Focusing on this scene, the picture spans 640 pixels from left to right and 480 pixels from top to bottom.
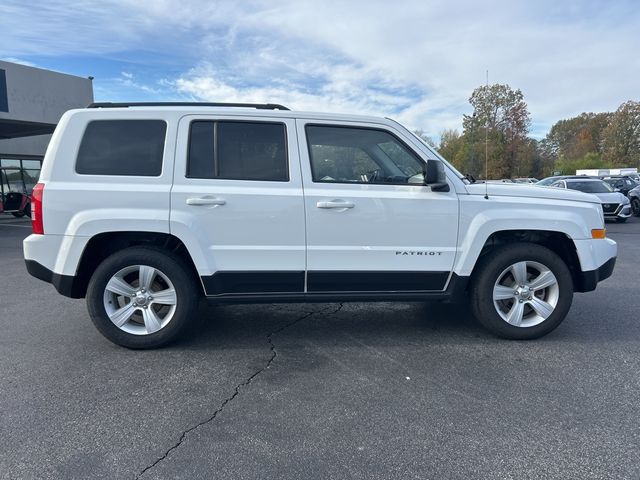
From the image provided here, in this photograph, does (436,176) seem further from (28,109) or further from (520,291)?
(28,109)

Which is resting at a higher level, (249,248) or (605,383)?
(249,248)

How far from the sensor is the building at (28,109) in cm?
1642

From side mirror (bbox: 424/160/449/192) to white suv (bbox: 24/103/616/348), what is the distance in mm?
12

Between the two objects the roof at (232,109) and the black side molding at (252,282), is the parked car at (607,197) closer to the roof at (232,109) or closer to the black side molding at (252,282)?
the roof at (232,109)

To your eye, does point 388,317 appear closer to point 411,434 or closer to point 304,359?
point 304,359

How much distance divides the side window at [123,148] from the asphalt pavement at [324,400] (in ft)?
5.32

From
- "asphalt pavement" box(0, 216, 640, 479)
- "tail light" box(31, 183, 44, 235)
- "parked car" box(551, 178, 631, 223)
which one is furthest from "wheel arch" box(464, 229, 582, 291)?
"parked car" box(551, 178, 631, 223)

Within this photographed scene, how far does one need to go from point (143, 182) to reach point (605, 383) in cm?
401

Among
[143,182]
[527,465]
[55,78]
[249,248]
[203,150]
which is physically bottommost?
[527,465]

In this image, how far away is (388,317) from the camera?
487cm

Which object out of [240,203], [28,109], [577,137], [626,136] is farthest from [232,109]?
[577,137]

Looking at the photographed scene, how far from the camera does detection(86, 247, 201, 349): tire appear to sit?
381cm

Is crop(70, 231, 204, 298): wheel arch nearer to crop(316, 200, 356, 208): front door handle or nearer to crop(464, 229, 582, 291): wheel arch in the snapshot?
crop(316, 200, 356, 208): front door handle

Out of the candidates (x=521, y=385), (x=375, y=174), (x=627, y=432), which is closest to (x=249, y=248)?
(x=375, y=174)
